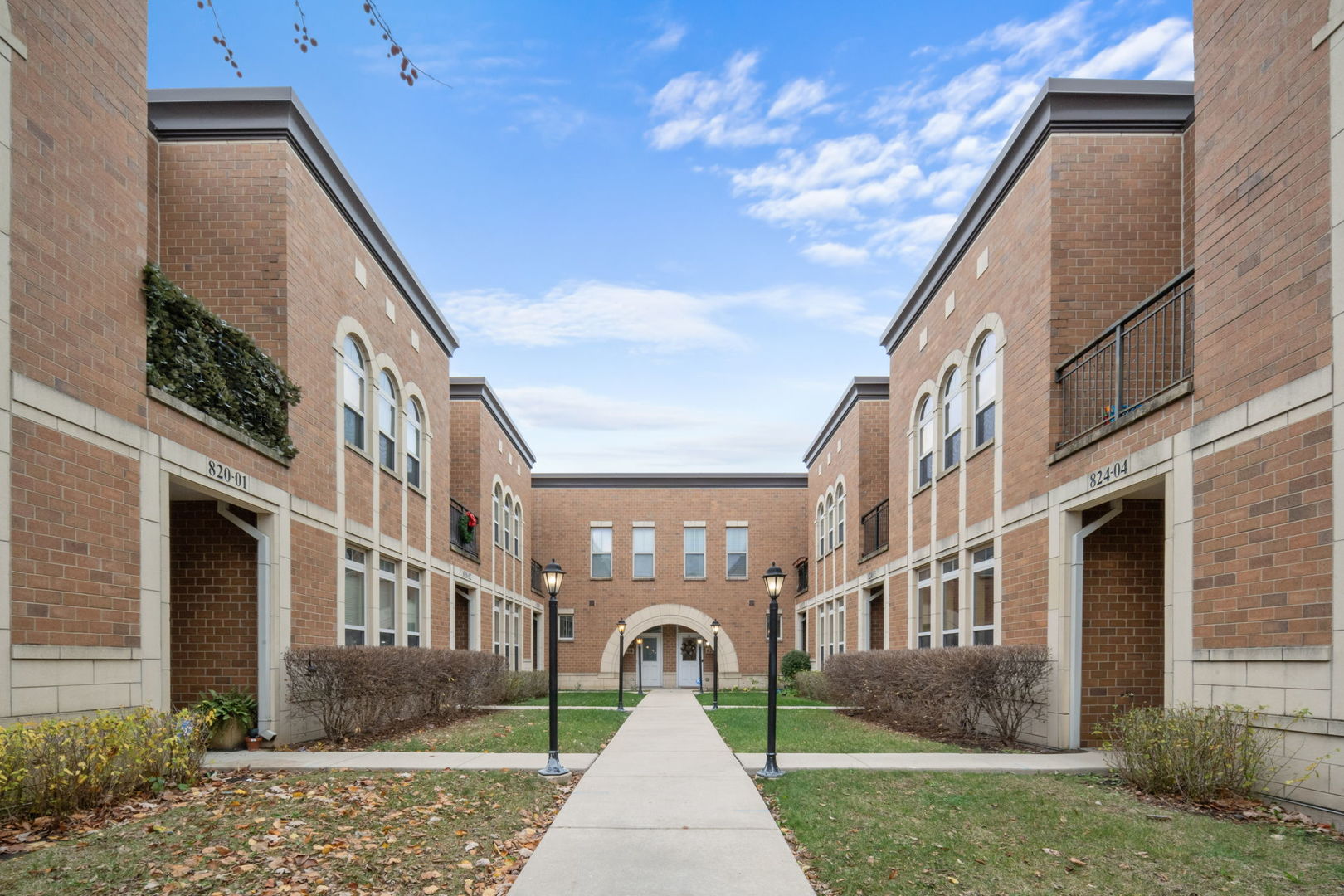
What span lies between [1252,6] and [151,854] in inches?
438

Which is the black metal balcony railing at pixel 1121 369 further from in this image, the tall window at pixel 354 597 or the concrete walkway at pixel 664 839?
the tall window at pixel 354 597

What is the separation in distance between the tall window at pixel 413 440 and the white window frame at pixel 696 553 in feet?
57.4

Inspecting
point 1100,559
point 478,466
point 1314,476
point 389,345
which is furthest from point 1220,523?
point 478,466

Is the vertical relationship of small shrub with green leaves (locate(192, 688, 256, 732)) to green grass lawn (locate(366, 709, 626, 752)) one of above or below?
above

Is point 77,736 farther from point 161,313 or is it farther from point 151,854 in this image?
→ point 161,313

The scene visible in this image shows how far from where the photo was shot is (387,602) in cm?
1761

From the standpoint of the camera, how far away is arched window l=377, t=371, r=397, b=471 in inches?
670

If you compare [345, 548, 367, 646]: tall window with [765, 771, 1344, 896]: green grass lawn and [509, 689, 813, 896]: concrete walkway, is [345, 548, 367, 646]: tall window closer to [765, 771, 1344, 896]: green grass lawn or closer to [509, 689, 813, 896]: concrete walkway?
[509, 689, 813, 896]: concrete walkway

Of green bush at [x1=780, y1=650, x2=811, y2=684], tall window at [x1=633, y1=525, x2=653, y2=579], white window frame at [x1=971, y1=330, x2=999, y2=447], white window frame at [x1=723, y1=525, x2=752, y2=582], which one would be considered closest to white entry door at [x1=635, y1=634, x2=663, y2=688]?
tall window at [x1=633, y1=525, x2=653, y2=579]

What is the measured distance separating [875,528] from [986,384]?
28.5 feet

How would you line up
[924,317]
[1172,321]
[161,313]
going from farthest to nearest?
[924,317]
[1172,321]
[161,313]

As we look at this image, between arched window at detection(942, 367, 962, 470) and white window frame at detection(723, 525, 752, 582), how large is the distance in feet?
62.2

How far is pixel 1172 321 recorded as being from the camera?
11211 millimetres

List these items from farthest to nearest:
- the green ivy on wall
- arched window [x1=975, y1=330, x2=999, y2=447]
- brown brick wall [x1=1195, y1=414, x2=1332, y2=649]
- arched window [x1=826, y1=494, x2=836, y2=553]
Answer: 1. arched window [x1=826, y1=494, x2=836, y2=553]
2. arched window [x1=975, y1=330, x2=999, y2=447]
3. the green ivy on wall
4. brown brick wall [x1=1195, y1=414, x2=1332, y2=649]
